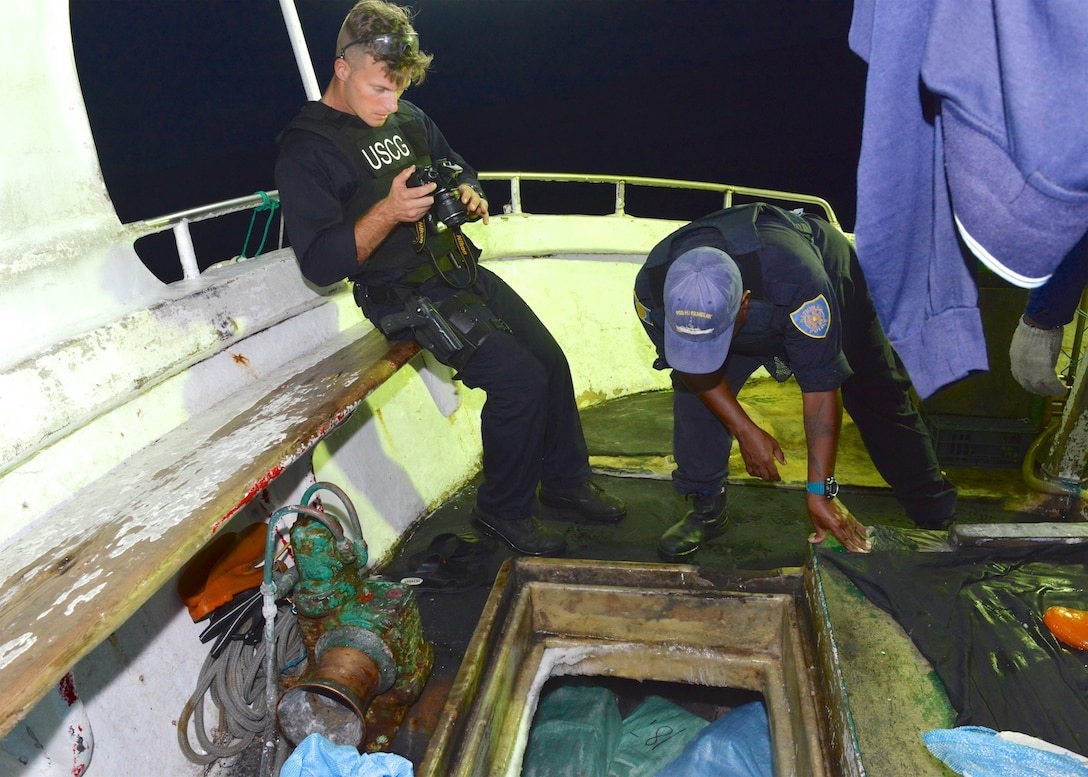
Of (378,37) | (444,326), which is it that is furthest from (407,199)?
(378,37)

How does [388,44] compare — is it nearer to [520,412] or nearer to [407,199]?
[407,199]

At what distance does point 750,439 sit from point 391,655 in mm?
1403

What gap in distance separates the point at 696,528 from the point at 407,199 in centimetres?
176

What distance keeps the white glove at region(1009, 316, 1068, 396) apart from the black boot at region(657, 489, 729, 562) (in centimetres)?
127

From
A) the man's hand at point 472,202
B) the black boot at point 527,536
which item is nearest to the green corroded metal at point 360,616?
the black boot at point 527,536

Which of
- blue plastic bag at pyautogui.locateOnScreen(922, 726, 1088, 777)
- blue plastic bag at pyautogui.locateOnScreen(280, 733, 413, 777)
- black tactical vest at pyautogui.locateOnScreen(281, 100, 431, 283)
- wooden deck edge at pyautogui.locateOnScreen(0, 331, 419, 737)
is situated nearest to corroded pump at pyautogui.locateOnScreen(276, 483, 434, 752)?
blue plastic bag at pyautogui.locateOnScreen(280, 733, 413, 777)

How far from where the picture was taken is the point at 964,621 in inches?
65.8

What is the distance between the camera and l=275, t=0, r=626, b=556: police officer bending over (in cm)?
242

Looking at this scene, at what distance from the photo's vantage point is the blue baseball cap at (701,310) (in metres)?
2.05

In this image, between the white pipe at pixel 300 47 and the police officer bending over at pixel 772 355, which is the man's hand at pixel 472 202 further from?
the white pipe at pixel 300 47

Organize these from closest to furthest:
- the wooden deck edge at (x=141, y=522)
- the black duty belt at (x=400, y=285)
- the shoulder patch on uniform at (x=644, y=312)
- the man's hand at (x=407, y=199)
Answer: the wooden deck edge at (x=141, y=522), the man's hand at (x=407, y=199), the shoulder patch on uniform at (x=644, y=312), the black duty belt at (x=400, y=285)

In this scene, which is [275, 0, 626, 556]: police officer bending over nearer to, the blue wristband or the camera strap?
the camera strap

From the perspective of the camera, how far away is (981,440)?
3.43 meters

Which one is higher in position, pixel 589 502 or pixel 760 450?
pixel 760 450
